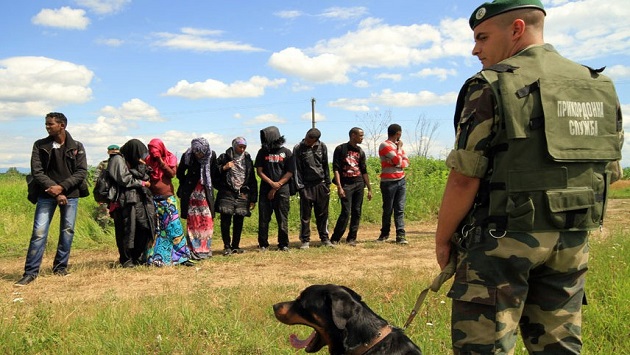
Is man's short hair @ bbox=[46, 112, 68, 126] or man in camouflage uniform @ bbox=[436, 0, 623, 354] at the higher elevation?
man's short hair @ bbox=[46, 112, 68, 126]

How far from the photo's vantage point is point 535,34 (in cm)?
223

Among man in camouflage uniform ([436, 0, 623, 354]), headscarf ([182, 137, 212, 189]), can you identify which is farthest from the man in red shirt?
man in camouflage uniform ([436, 0, 623, 354])

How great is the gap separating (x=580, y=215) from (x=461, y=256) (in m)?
0.50

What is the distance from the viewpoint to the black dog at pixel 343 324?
2.64 metres

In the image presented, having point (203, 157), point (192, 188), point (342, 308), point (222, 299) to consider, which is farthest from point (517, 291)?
point (192, 188)

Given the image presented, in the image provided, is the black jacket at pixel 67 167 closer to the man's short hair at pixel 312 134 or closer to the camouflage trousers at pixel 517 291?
the man's short hair at pixel 312 134

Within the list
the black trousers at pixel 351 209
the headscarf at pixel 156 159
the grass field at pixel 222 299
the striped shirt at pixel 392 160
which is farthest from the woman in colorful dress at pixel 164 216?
the striped shirt at pixel 392 160

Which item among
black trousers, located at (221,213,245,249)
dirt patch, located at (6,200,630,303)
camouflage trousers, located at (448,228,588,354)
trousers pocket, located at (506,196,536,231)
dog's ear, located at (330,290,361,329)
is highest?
trousers pocket, located at (506,196,536,231)

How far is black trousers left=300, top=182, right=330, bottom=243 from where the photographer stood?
28.7 feet

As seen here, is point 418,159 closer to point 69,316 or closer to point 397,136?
point 397,136

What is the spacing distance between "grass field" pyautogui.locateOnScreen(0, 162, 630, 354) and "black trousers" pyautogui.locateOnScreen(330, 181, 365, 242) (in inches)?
16.7

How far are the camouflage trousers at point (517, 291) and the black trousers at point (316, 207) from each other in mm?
6574

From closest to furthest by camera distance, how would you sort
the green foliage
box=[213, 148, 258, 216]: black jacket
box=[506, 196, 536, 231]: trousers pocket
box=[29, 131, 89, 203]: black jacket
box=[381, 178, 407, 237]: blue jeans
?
1. box=[506, 196, 536, 231]: trousers pocket
2. box=[29, 131, 89, 203]: black jacket
3. box=[213, 148, 258, 216]: black jacket
4. box=[381, 178, 407, 237]: blue jeans
5. the green foliage

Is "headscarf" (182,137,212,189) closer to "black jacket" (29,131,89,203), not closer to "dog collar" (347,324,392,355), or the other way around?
"black jacket" (29,131,89,203)
